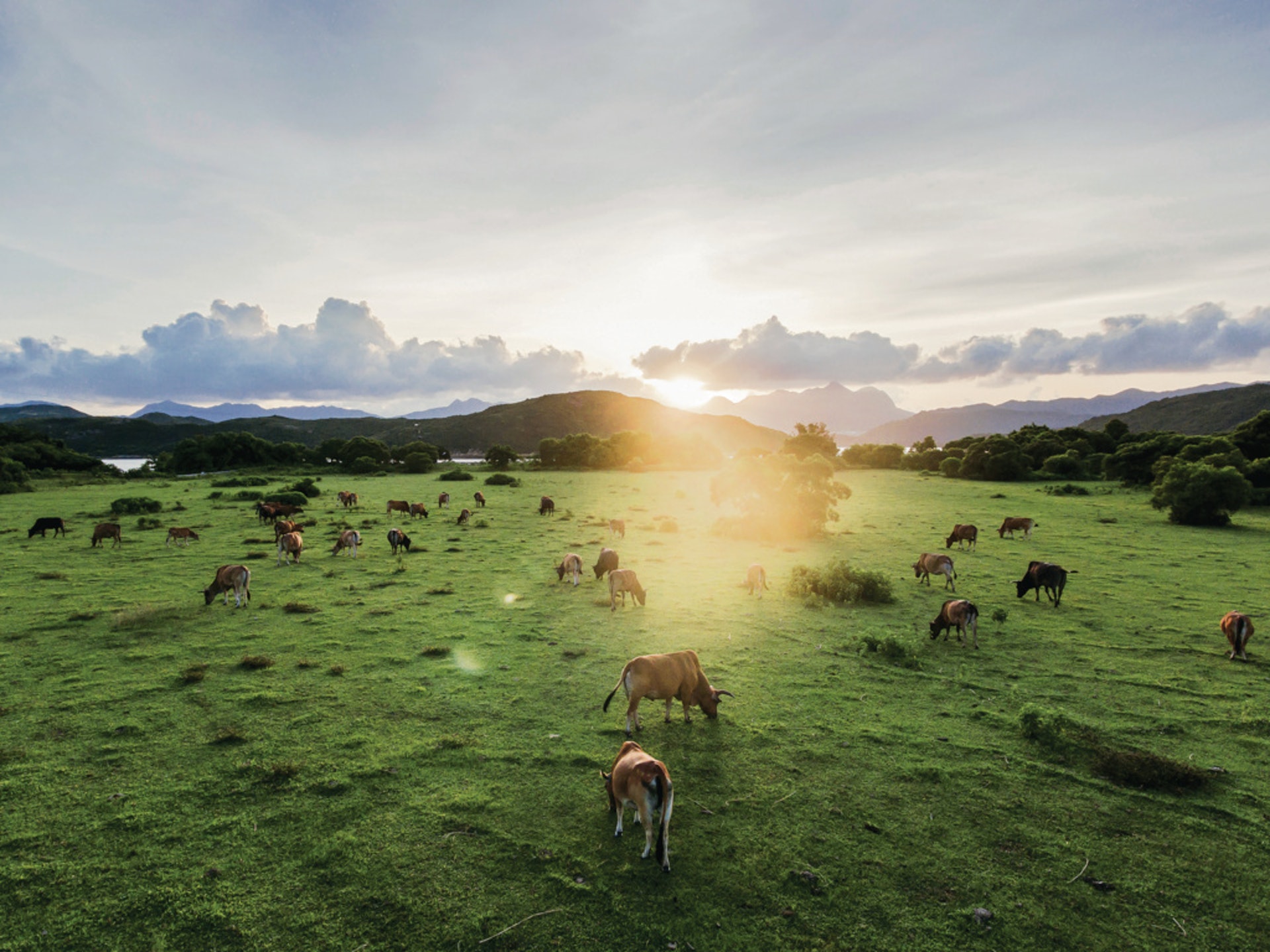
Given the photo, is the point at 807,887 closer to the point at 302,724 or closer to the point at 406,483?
the point at 302,724

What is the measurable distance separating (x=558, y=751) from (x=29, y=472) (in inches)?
3688

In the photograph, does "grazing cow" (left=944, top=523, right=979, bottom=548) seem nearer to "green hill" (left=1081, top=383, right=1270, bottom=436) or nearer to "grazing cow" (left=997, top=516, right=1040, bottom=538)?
"grazing cow" (left=997, top=516, right=1040, bottom=538)

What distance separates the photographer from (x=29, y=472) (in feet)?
216

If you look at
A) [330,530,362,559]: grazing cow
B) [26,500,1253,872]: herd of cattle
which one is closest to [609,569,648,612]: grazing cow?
[26,500,1253,872]: herd of cattle

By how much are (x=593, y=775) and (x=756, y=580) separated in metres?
13.0

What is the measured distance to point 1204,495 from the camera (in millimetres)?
36562

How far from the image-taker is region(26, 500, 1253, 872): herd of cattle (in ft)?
22.7

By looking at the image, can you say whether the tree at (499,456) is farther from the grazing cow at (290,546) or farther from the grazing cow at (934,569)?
the grazing cow at (934,569)

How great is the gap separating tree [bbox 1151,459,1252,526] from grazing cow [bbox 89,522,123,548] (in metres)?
67.2

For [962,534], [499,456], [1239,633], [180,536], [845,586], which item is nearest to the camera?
[1239,633]

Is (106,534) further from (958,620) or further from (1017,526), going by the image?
(1017,526)

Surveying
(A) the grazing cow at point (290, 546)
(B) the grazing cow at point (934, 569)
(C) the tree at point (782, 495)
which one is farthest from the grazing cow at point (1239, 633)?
(A) the grazing cow at point (290, 546)

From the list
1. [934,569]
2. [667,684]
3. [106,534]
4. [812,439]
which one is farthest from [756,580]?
[812,439]

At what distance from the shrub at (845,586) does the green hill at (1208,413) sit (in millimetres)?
180880
